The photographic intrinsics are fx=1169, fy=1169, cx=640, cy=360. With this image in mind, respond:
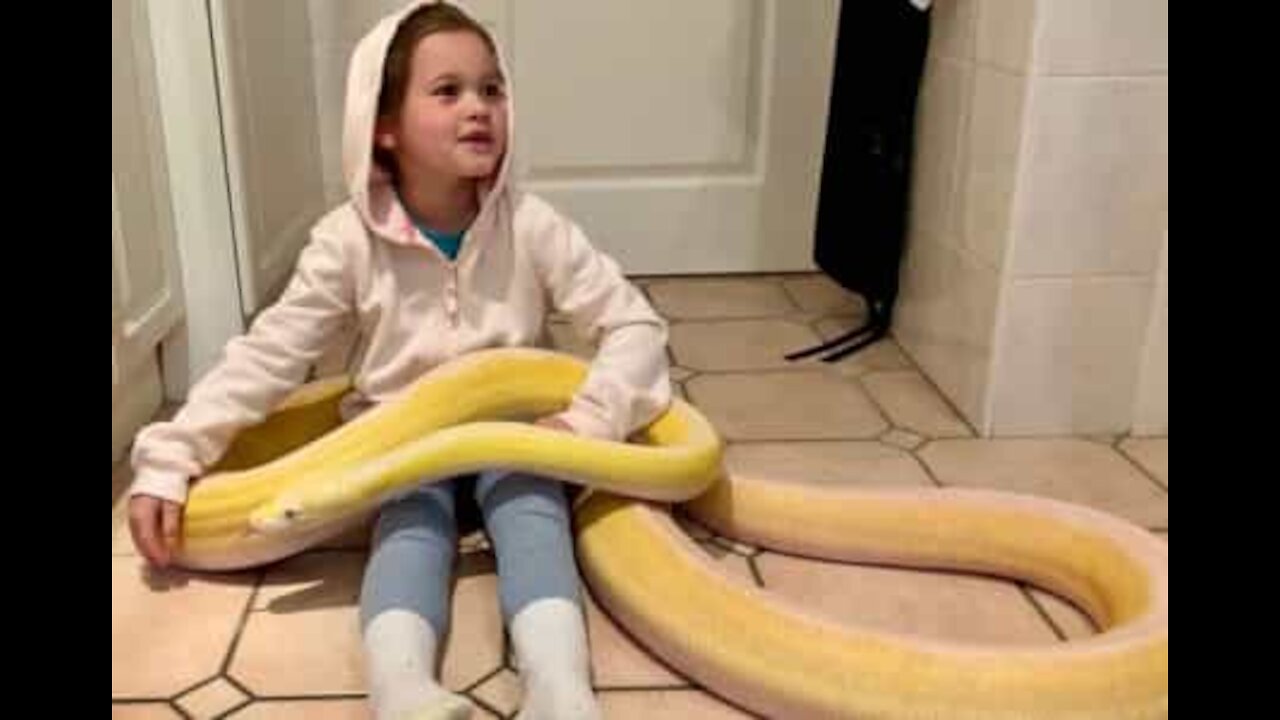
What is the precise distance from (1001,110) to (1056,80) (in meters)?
0.09

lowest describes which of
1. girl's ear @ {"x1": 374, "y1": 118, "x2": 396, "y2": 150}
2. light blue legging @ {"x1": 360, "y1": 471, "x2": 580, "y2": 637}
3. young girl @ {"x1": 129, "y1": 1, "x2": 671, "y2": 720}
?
light blue legging @ {"x1": 360, "y1": 471, "x2": 580, "y2": 637}

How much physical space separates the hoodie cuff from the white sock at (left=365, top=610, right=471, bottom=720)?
9.1 inches

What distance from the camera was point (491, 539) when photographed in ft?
3.38

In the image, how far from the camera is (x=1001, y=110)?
4.34 feet

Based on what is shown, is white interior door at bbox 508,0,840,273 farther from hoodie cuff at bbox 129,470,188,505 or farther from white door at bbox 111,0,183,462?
hoodie cuff at bbox 129,470,188,505

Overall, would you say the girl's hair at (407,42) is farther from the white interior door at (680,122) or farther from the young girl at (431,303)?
the white interior door at (680,122)

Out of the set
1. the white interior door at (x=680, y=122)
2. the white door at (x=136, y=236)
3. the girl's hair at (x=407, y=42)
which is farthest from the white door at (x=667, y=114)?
the girl's hair at (x=407, y=42)

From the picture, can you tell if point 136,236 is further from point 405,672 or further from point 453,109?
point 405,672

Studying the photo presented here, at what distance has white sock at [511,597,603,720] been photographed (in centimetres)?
81

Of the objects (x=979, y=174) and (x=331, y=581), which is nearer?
(x=331, y=581)

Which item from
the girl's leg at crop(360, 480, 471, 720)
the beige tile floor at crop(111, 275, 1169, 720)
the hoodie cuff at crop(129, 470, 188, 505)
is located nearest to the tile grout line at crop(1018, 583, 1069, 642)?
the beige tile floor at crop(111, 275, 1169, 720)

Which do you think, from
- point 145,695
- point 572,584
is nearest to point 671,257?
point 572,584

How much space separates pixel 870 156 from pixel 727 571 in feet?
2.86
